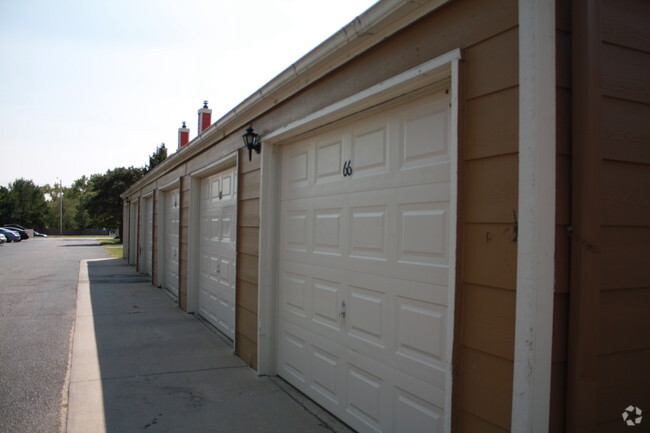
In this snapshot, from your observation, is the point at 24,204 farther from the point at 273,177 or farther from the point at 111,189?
the point at 273,177

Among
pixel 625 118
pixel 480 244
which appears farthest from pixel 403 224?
pixel 625 118

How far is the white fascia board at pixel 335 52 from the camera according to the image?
2867 mm

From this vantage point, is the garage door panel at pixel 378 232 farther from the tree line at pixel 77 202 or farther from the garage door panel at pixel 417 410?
the tree line at pixel 77 202

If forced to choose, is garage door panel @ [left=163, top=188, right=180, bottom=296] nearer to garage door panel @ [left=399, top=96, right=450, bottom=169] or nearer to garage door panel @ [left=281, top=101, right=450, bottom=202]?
garage door panel @ [left=281, top=101, right=450, bottom=202]

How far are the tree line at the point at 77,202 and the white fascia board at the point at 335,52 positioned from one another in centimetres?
3104

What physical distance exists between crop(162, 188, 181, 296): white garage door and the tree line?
24.4 m

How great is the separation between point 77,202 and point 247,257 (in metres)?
92.0

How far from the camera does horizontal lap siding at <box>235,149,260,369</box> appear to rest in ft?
17.0

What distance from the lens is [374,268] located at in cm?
337

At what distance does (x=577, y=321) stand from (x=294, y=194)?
303cm

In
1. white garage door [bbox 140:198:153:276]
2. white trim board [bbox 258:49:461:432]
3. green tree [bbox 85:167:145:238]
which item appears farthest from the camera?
green tree [bbox 85:167:145:238]

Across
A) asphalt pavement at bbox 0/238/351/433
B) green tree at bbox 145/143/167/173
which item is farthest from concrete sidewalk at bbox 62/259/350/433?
green tree at bbox 145/143/167/173

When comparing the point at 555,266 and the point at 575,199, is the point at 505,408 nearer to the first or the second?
the point at 555,266

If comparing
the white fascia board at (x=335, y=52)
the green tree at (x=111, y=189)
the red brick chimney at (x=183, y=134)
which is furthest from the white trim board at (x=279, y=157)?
the green tree at (x=111, y=189)
